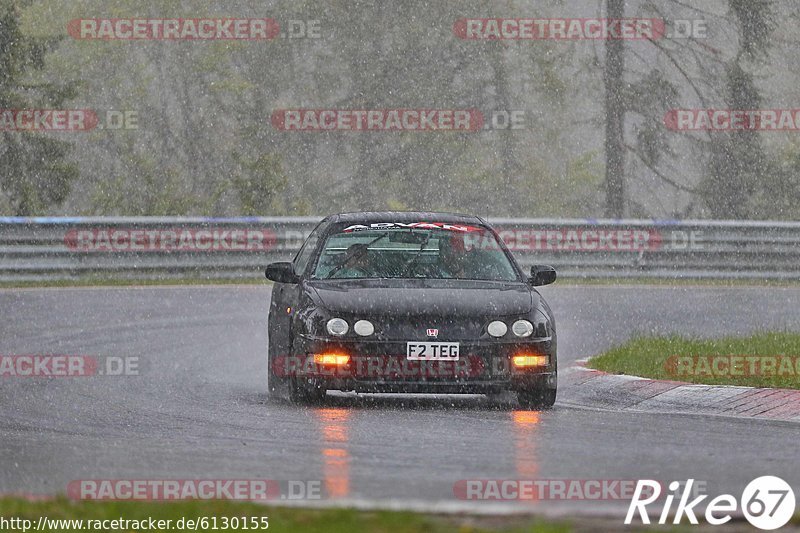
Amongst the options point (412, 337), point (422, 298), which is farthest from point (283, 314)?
point (412, 337)

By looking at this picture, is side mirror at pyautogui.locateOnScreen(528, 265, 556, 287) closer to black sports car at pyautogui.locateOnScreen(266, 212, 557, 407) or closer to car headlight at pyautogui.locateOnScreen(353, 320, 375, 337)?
black sports car at pyautogui.locateOnScreen(266, 212, 557, 407)

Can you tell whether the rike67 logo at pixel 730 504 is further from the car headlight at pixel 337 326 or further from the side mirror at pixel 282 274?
the side mirror at pixel 282 274

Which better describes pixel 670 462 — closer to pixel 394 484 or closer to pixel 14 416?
pixel 394 484

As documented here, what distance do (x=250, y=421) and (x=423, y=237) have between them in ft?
8.84

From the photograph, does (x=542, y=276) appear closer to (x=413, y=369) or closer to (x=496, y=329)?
(x=496, y=329)

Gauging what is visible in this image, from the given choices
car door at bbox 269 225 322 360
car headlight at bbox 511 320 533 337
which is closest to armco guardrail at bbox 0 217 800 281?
car door at bbox 269 225 322 360

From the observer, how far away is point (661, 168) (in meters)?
49.5

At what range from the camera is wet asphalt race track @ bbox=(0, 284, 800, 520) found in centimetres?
882

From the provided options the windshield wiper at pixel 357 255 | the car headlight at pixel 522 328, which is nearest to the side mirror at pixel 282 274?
the windshield wiper at pixel 357 255

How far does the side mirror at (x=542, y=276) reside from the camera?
42.8 ft

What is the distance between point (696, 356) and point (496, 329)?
3042 mm

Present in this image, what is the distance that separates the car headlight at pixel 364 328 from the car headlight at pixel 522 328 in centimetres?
99

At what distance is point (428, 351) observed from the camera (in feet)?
39.2

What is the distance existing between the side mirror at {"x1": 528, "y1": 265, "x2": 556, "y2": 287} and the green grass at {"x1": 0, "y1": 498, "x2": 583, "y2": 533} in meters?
6.04
